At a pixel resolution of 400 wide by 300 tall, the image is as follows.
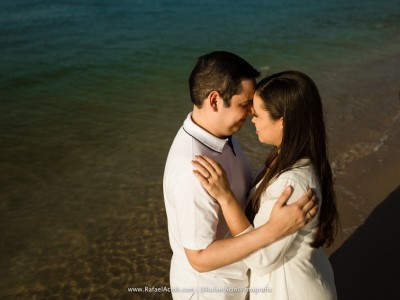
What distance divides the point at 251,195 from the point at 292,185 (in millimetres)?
506

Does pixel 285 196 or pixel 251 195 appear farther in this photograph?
pixel 251 195

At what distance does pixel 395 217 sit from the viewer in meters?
5.49

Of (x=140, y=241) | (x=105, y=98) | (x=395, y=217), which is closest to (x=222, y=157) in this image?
(x=140, y=241)

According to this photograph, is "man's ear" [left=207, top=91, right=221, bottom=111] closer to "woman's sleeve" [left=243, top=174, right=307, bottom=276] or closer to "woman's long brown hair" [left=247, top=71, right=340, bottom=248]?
"woman's long brown hair" [left=247, top=71, right=340, bottom=248]

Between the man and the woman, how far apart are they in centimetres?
10

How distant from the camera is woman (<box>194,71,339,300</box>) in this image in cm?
255

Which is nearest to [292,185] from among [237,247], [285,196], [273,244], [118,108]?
[285,196]

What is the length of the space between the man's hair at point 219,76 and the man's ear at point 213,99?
0.06ft

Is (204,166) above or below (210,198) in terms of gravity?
above

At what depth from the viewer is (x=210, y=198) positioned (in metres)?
2.47

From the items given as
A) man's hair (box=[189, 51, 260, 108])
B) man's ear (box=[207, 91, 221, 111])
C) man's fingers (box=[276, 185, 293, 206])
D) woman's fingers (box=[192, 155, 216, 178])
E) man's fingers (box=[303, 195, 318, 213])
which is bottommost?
man's fingers (box=[303, 195, 318, 213])

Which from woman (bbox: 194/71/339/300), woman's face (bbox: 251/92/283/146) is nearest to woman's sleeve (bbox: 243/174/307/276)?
woman (bbox: 194/71/339/300)

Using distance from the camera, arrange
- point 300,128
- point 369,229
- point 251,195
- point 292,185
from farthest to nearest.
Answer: point 369,229 < point 251,195 < point 300,128 < point 292,185

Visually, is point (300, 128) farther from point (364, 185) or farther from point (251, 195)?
point (364, 185)
